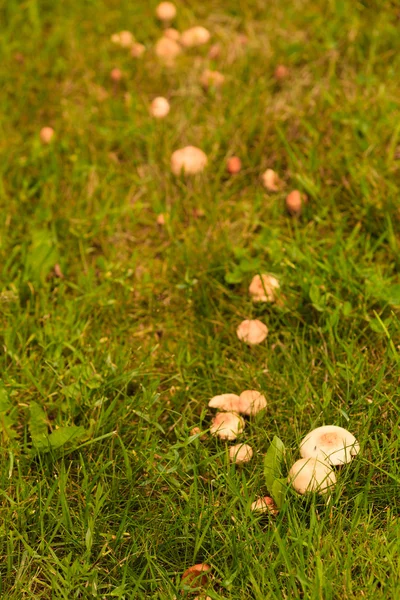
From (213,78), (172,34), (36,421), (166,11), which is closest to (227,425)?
(36,421)

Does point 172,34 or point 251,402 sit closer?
point 251,402

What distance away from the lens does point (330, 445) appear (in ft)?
7.44

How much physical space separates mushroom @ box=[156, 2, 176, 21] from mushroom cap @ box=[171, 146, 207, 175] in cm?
114

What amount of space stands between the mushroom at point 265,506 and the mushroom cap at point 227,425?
0.25m

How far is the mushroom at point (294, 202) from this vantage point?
3.23 meters

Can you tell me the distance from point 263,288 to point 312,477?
0.87 m

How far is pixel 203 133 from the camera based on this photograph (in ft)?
11.8

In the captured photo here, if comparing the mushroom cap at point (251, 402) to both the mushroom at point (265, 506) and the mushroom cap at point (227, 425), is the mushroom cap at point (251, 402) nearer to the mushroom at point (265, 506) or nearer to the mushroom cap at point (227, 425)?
the mushroom cap at point (227, 425)

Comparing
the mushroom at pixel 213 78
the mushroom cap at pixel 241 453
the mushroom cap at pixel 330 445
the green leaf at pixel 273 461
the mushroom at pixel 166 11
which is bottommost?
→ the mushroom cap at pixel 241 453

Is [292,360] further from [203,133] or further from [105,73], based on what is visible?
[105,73]

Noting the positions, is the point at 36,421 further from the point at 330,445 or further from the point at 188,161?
the point at 188,161

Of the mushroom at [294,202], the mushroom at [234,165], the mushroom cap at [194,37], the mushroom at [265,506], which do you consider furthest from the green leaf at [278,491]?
the mushroom cap at [194,37]

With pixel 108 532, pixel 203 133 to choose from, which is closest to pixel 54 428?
pixel 108 532

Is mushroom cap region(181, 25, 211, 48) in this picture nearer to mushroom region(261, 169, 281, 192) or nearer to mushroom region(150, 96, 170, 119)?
mushroom region(150, 96, 170, 119)
